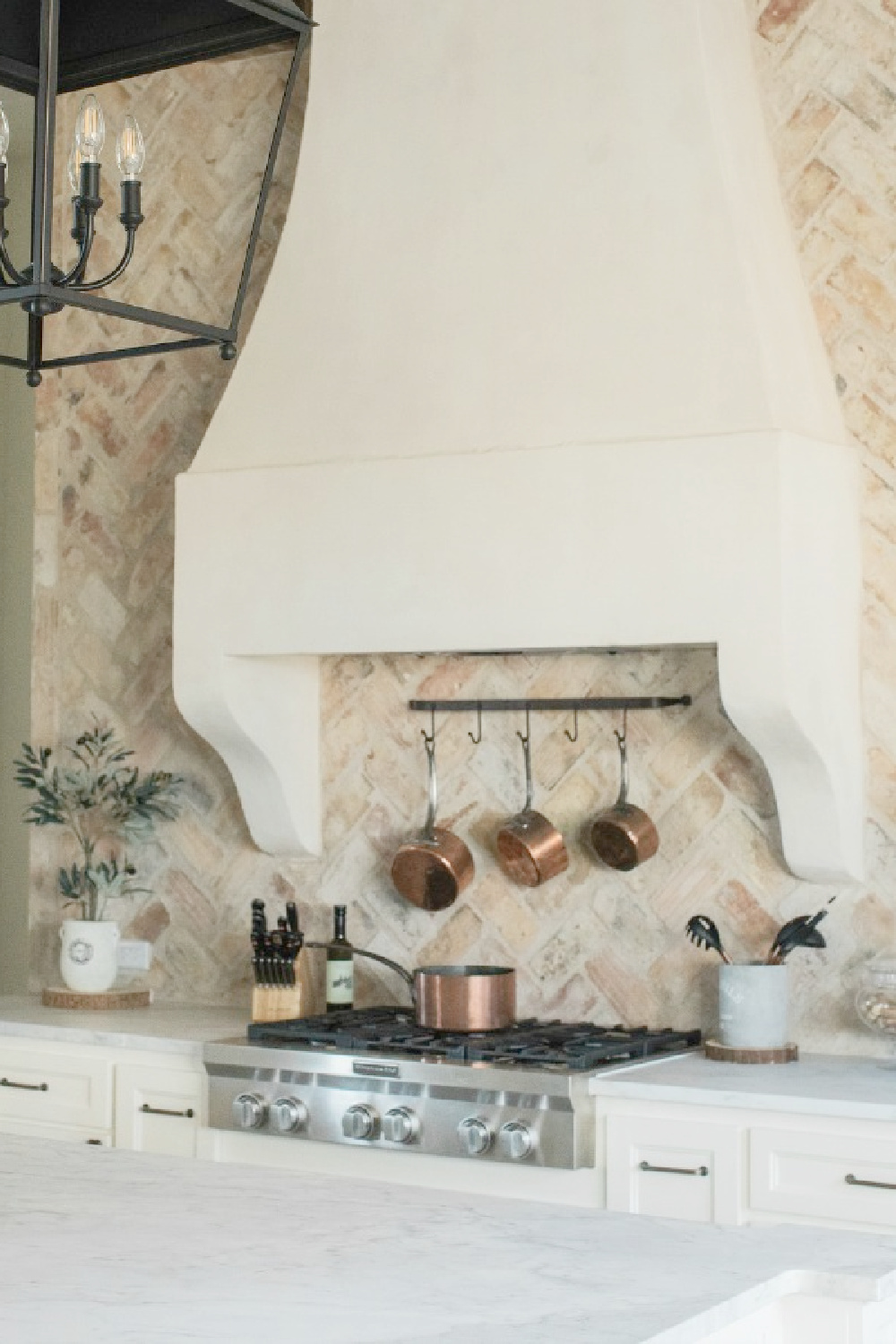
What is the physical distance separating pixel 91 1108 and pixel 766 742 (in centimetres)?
182

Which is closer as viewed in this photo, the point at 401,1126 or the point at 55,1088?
the point at 401,1126

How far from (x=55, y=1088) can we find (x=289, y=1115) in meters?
0.76

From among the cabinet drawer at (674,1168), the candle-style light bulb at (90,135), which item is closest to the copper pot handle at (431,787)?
the cabinet drawer at (674,1168)

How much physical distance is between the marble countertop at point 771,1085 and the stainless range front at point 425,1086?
3.8 inches

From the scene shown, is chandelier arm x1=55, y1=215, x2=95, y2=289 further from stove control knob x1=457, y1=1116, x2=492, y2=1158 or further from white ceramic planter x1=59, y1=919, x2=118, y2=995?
white ceramic planter x1=59, y1=919, x2=118, y2=995

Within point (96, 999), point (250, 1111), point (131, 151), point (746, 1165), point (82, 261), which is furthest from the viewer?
Answer: point (96, 999)

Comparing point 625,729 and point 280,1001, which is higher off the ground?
point 625,729

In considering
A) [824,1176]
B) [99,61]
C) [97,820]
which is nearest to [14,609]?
[97,820]

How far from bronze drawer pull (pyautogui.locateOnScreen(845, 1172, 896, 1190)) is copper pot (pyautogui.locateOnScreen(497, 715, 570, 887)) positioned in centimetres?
116

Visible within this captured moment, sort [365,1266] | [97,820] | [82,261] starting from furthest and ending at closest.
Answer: [97,820], [82,261], [365,1266]

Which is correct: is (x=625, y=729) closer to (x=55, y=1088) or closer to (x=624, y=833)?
(x=624, y=833)

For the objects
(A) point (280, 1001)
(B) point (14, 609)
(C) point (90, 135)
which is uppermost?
(C) point (90, 135)

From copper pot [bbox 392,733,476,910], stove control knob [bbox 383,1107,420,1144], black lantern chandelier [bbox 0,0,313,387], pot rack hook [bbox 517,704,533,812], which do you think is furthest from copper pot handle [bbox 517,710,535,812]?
black lantern chandelier [bbox 0,0,313,387]

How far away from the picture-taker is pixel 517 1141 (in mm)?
3746
